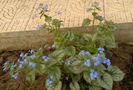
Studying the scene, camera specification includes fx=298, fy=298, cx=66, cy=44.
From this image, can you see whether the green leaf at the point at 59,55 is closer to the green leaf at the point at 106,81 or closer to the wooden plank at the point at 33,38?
the green leaf at the point at 106,81

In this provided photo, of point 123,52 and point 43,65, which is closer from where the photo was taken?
point 43,65

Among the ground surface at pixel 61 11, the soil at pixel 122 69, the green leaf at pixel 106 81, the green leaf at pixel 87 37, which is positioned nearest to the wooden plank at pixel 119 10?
the ground surface at pixel 61 11

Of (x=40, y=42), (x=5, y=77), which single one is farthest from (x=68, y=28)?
(x=5, y=77)

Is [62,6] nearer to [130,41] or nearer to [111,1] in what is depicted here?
[111,1]

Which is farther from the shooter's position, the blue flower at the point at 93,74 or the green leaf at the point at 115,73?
the green leaf at the point at 115,73

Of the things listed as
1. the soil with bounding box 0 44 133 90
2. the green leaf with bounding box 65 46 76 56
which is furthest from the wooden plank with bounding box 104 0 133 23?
the green leaf with bounding box 65 46 76 56

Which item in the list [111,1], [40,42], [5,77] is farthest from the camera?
[111,1]
